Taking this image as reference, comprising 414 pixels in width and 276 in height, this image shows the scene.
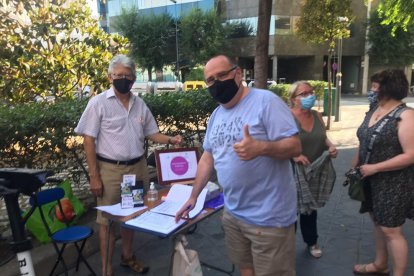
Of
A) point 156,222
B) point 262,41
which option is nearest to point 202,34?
point 262,41

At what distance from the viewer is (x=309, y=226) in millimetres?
3734

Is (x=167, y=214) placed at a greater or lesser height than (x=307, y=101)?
lesser

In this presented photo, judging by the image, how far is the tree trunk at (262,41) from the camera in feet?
20.9

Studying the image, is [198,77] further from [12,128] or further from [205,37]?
[12,128]

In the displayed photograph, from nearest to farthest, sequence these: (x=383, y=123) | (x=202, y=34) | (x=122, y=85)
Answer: (x=383, y=123)
(x=122, y=85)
(x=202, y=34)

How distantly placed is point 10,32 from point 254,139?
4.76 metres

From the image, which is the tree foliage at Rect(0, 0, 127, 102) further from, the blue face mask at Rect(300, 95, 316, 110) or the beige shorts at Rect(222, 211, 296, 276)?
the beige shorts at Rect(222, 211, 296, 276)

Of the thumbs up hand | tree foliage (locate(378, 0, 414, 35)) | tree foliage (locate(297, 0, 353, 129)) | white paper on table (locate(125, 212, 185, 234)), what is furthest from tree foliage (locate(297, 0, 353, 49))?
the thumbs up hand

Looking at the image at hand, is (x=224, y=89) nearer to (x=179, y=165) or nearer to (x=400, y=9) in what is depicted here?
(x=179, y=165)

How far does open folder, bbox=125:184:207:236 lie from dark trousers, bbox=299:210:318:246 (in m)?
1.30

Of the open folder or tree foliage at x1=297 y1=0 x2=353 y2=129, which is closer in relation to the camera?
the open folder

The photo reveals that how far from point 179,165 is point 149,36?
120 feet

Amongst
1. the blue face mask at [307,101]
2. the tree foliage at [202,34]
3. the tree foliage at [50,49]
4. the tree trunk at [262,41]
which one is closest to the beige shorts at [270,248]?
the blue face mask at [307,101]

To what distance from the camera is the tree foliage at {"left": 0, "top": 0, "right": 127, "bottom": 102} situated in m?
5.27
